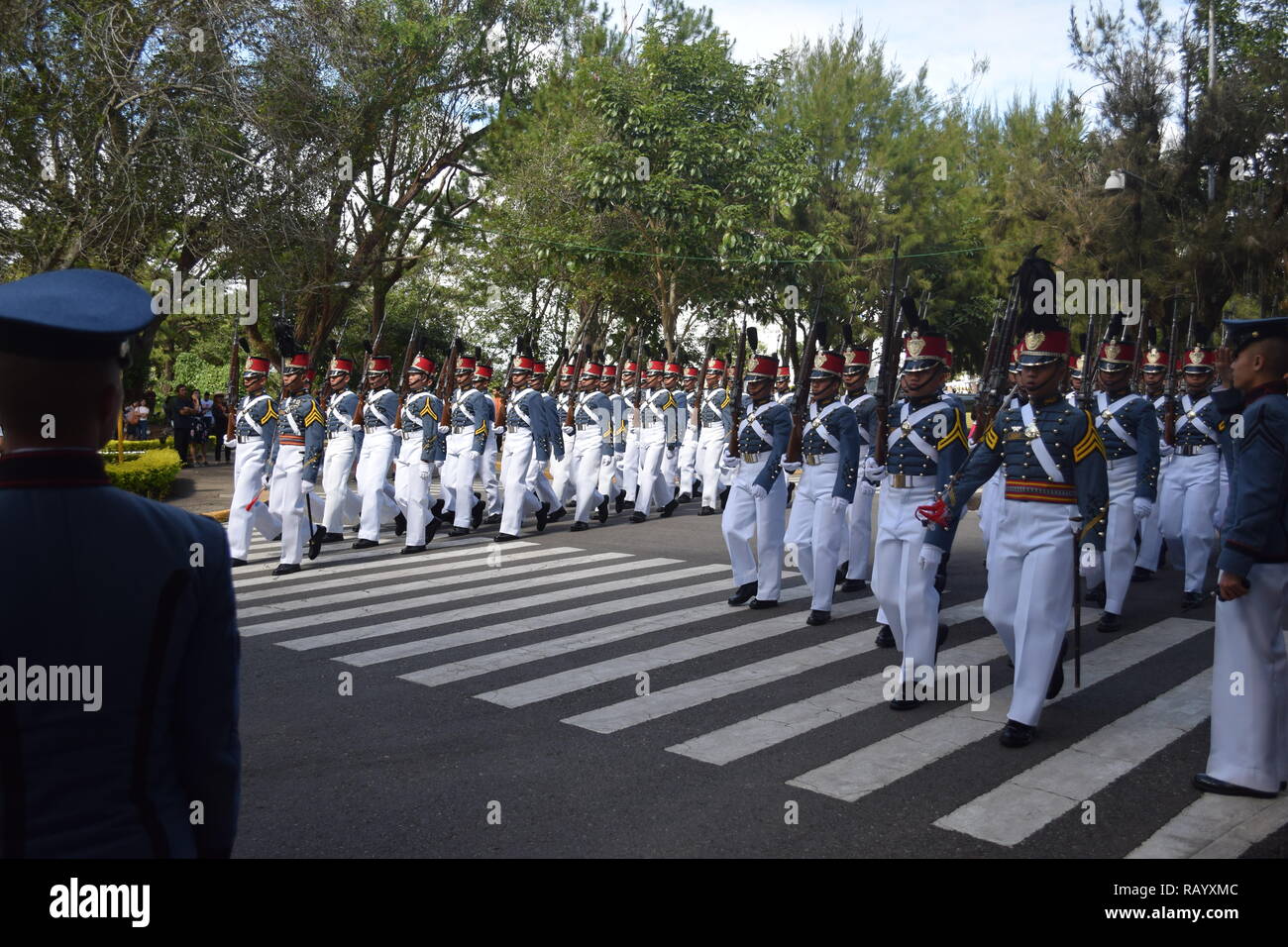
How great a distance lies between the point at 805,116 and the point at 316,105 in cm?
2115

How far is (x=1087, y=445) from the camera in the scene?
643 cm

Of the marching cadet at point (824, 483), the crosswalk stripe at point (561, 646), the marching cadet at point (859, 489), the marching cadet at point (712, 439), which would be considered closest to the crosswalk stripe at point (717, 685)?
the marching cadet at point (824, 483)

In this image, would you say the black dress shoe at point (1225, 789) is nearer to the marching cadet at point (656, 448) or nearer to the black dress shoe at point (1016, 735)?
the black dress shoe at point (1016, 735)

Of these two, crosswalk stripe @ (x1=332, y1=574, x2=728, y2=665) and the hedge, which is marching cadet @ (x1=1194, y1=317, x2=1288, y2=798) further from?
the hedge

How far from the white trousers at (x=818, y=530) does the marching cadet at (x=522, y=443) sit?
213 inches

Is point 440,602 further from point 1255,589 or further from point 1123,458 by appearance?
point 1255,589

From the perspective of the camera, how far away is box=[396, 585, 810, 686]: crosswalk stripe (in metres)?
7.48

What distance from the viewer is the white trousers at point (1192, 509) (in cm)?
1067

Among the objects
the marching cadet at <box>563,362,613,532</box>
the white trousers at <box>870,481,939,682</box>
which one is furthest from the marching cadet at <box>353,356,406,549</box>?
the white trousers at <box>870,481,939,682</box>

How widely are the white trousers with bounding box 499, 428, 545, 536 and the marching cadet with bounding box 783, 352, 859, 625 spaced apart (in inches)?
203
